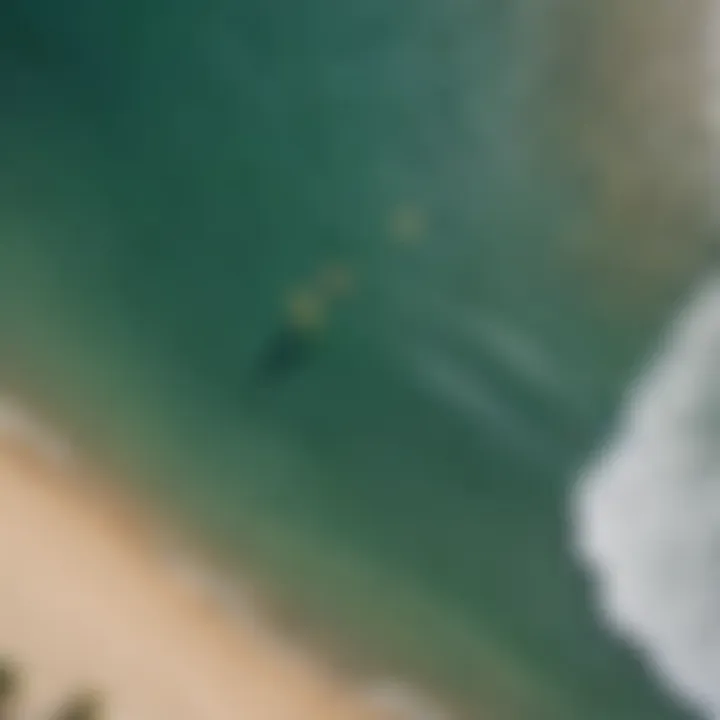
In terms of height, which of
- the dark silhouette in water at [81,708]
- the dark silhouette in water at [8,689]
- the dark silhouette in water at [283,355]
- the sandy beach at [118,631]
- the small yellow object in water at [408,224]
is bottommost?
the dark silhouette in water at [8,689]

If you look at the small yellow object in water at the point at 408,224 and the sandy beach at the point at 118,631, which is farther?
the small yellow object in water at the point at 408,224

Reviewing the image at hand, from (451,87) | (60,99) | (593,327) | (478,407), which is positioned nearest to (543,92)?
(451,87)

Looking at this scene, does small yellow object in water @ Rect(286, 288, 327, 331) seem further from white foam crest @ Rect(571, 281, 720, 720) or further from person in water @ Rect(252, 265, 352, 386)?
white foam crest @ Rect(571, 281, 720, 720)

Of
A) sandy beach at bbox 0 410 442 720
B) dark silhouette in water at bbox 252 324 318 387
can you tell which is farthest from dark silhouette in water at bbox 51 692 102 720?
dark silhouette in water at bbox 252 324 318 387

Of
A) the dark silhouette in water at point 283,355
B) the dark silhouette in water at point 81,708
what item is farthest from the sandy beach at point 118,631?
the dark silhouette in water at point 283,355

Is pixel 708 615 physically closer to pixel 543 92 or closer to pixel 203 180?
pixel 543 92

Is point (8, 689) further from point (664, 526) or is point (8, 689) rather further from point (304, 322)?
point (664, 526)

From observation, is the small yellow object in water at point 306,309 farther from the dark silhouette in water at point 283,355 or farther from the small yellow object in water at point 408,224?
the small yellow object in water at point 408,224
